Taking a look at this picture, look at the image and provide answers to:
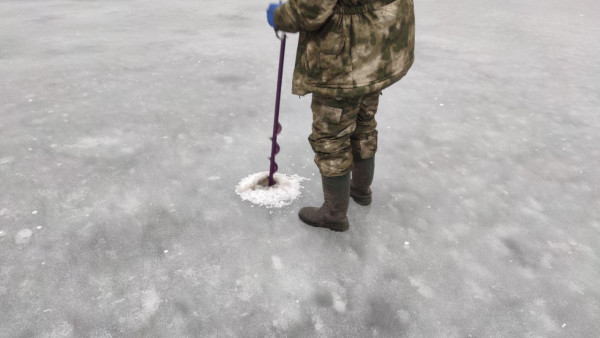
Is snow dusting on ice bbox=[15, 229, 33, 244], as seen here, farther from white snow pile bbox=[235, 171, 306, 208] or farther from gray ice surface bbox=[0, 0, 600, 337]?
white snow pile bbox=[235, 171, 306, 208]

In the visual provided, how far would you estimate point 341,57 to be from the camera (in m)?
1.99

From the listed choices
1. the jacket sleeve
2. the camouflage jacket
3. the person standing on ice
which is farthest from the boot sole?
the jacket sleeve

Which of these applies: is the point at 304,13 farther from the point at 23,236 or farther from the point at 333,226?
the point at 23,236

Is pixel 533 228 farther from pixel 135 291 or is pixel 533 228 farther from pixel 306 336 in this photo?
pixel 135 291

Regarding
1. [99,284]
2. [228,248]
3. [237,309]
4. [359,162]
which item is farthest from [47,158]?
[359,162]

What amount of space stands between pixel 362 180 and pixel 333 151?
51 cm

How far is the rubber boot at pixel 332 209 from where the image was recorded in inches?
93.9

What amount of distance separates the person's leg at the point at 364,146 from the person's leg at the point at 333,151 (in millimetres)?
174

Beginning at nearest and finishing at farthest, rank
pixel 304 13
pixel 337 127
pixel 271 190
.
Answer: pixel 304 13
pixel 337 127
pixel 271 190

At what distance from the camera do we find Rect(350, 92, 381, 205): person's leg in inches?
95.1

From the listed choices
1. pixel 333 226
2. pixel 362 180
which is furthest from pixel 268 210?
pixel 362 180

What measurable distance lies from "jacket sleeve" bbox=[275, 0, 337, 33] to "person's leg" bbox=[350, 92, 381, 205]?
0.55m

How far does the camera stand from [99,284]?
2.11 metres

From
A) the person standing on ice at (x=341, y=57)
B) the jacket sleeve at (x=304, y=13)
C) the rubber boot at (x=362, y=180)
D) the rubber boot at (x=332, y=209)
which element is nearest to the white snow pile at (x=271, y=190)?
the rubber boot at (x=332, y=209)
